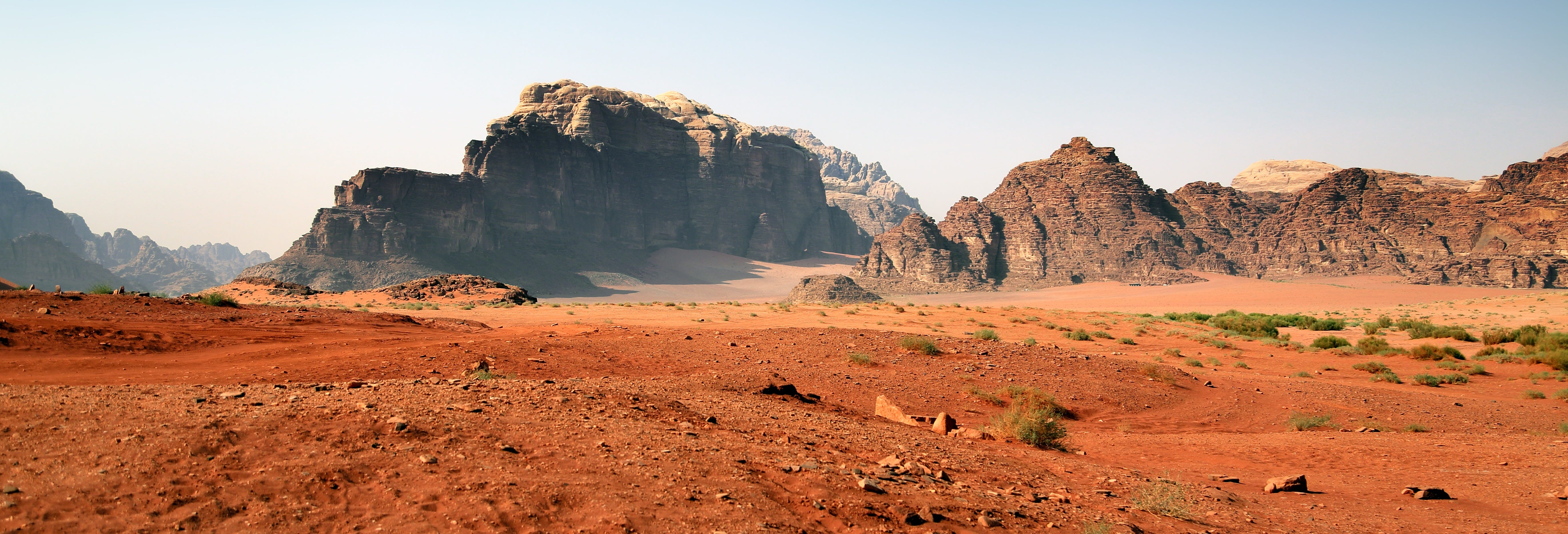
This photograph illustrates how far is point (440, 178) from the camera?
8175 centimetres

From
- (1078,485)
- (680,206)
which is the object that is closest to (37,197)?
(680,206)

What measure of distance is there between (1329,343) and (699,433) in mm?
23421

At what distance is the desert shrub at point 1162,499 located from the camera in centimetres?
611

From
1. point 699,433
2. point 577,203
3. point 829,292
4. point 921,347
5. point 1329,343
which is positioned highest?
point 577,203

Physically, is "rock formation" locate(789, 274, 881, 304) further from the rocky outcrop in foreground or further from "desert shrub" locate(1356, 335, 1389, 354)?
"desert shrub" locate(1356, 335, 1389, 354)

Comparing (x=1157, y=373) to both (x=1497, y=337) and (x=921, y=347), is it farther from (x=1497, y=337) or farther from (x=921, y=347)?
(x=1497, y=337)

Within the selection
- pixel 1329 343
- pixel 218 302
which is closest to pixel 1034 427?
→ pixel 1329 343

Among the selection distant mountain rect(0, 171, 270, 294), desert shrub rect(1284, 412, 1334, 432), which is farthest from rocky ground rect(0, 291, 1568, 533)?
distant mountain rect(0, 171, 270, 294)

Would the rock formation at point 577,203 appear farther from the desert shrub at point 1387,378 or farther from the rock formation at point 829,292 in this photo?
the desert shrub at point 1387,378

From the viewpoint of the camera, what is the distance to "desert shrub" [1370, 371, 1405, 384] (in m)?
17.0

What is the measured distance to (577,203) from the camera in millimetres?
104875

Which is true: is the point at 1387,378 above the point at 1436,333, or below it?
below

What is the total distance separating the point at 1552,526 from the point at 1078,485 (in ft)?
12.0

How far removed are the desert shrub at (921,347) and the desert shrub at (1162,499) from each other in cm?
897
